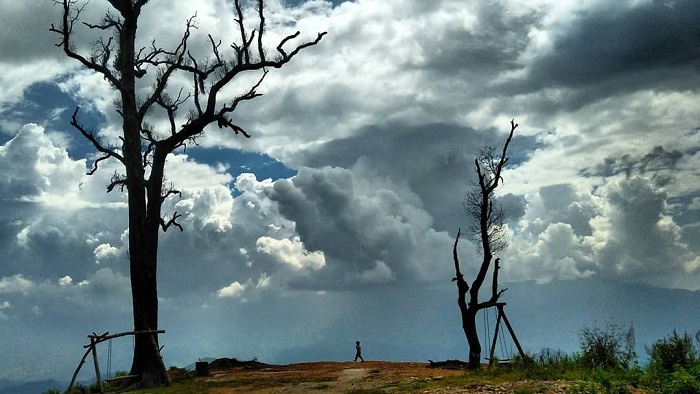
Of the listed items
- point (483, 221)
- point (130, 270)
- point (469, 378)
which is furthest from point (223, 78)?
point (469, 378)

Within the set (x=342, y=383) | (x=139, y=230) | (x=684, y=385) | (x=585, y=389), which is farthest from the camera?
(x=139, y=230)

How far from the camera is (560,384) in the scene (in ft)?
48.0

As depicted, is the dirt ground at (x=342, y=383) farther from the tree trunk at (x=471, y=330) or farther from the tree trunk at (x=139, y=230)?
the tree trunk at (x=471, y=330)

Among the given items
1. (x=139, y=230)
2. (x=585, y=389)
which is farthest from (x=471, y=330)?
(x=139, y=230)

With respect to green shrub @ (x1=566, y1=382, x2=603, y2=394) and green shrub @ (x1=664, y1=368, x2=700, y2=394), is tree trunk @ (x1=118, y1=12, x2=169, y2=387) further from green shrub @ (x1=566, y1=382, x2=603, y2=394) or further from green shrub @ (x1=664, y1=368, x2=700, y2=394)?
green shrub @ (x1=664, y1=368, x2=700, y2=394)

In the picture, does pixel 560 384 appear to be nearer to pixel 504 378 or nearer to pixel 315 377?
pixel 504 378

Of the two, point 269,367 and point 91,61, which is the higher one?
point 91,61

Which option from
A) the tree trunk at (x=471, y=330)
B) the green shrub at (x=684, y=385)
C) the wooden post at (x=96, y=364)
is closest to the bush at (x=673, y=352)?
the green shrub at (x=684, y=385)

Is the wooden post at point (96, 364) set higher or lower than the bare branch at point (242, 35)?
lower

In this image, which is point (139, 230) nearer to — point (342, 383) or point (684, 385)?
point (342, 383)

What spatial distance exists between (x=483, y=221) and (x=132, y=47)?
1772cm

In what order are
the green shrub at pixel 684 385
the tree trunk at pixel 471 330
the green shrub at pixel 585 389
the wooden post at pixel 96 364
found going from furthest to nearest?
1. the tree trunk at pixel 471 330
2. the wooden post at pixel 96 364
3. the green shrub at pixel 585 389
4. the green shrub at pixel 684 385

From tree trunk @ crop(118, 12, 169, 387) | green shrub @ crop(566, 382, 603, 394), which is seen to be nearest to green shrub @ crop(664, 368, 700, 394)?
green shrub @ crop(566, 382, 603, 394)

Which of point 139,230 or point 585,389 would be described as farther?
point 139,230
